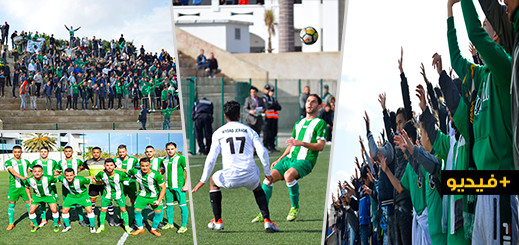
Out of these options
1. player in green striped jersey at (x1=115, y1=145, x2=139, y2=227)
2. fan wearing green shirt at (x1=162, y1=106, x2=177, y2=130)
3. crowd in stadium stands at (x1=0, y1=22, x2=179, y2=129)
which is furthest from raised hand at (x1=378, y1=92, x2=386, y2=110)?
player in green striped jersey at (x1=115, y1=145, x2=139, y2=227)

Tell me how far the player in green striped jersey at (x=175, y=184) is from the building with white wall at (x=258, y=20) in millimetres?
19411

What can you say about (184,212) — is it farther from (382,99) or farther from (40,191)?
(382,99)

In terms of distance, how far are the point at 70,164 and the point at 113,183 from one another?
35cm

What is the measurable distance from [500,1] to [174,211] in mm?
3611

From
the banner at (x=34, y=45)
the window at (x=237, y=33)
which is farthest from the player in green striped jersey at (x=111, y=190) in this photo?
the window at (x=237, y=33)

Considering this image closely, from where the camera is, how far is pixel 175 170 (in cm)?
578

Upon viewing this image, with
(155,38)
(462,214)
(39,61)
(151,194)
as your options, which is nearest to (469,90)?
(462,214)

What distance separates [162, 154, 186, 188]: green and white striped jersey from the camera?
5.73m

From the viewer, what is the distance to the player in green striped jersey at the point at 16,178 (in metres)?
5.57

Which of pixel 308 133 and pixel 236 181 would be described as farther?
pixel 308 133

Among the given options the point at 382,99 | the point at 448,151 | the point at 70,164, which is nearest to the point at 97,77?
the point at 70,164

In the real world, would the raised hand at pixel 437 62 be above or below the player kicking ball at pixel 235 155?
above

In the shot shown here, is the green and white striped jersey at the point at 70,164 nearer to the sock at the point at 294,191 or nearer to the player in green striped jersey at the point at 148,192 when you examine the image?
the player in green striped jersey at the point at 148,192

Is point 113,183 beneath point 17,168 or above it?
beneath
